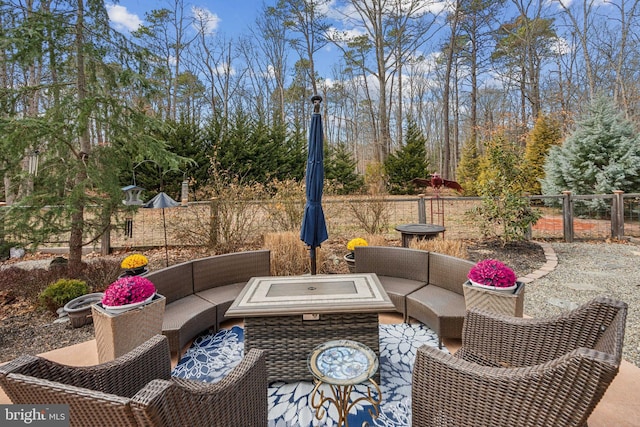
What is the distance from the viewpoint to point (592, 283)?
4066 mm

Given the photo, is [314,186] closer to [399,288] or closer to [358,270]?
[358,270]

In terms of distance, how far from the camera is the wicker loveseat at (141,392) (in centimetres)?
99

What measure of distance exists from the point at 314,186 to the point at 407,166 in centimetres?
1230

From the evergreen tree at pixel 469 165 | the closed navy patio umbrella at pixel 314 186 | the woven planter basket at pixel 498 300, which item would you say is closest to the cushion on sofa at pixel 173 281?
the closed navy patio umbrella at pixel 314 186

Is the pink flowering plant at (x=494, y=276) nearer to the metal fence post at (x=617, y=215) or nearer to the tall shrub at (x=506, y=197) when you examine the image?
the tall shrub at (x=506, y=197)

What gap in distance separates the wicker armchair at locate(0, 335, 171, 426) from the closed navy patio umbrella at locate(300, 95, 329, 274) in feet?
5.84

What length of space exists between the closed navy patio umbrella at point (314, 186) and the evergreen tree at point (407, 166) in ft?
38.5

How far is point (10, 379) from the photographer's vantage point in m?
1.08

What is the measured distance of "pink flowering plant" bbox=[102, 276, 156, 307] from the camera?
2234 mm

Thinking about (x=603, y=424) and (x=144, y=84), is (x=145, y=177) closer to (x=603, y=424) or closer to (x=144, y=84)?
(x=144, y=84)

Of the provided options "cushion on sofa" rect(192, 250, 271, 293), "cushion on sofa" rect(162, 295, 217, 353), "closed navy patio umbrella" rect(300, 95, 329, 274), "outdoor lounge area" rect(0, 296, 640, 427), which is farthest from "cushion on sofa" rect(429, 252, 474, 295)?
"cushion on sofa" rect(162, 295, 217, 353)

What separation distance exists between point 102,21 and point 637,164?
11419mm

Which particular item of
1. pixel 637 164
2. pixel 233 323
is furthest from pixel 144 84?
pixel 637 164

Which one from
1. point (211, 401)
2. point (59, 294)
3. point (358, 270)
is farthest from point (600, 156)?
point (59, 294)
